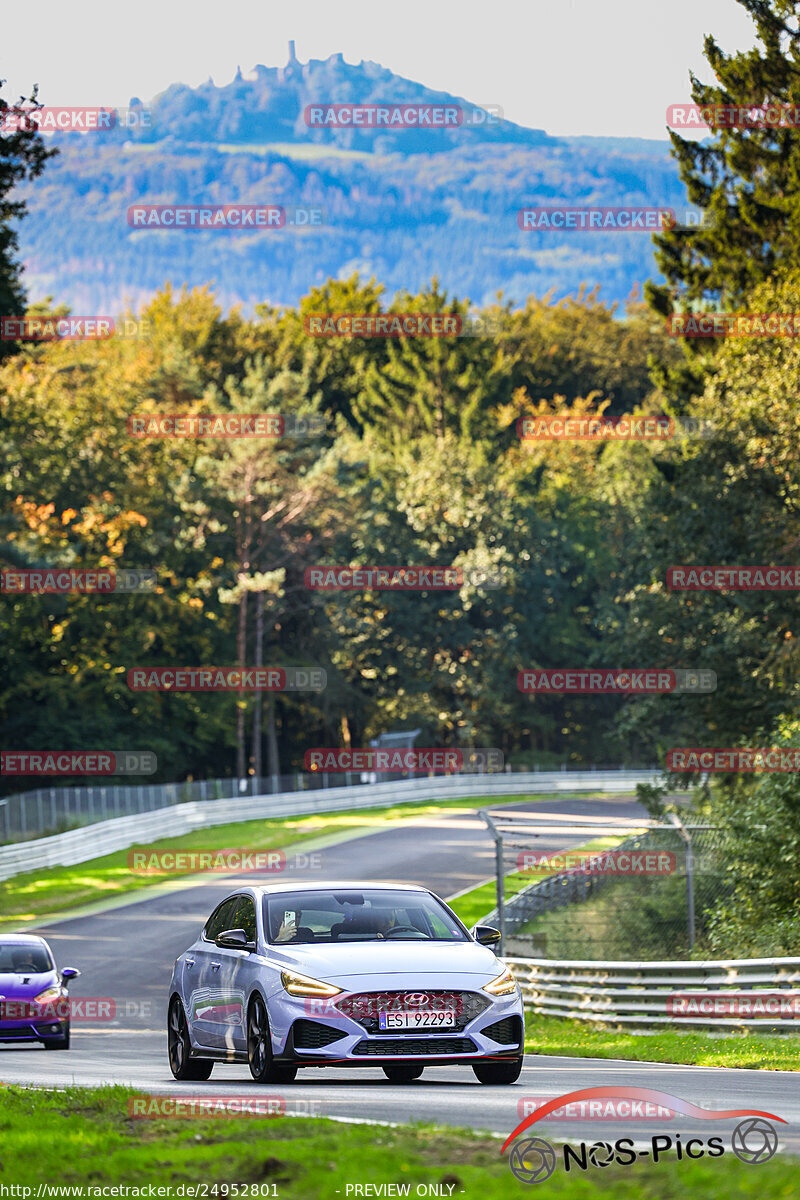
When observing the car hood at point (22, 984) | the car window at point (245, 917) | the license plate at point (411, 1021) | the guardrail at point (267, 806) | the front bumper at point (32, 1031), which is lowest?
the guardrail at point (267, 806)

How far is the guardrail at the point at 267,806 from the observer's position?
45.4 meters

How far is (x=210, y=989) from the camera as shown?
11.6 meters

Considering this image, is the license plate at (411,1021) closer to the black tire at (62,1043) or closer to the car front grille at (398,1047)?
the car front grille at (398,1047)

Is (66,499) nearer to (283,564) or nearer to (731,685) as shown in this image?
(283,564)

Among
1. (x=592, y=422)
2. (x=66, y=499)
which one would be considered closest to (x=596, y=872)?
(x=66, y=499)

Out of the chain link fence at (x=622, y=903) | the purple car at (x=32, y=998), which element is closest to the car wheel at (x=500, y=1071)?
the purple car at (x=32, y=998)

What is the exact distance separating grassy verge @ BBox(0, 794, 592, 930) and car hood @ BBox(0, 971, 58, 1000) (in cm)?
1786

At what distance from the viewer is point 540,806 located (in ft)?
205

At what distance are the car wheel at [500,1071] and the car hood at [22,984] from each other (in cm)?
963

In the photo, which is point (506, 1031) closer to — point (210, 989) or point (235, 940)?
point (235, 940)

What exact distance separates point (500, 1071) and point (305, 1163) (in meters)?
4.11

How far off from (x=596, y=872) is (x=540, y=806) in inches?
1433

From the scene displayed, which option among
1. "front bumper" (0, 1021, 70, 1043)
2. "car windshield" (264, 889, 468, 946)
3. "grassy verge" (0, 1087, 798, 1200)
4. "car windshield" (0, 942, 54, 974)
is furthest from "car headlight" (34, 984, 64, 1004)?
"grassy verge" (0, 1087, 798, 1200)

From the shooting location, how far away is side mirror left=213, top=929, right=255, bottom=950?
11.1 metres
